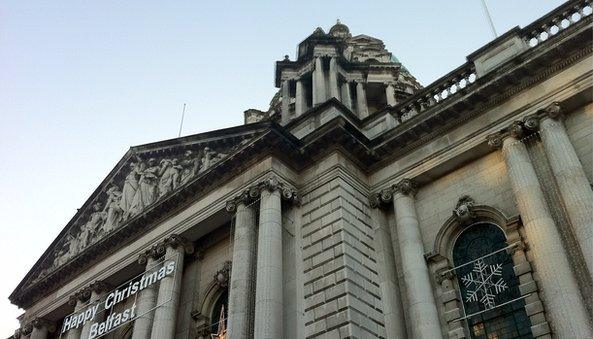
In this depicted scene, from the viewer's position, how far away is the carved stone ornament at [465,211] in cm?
1677

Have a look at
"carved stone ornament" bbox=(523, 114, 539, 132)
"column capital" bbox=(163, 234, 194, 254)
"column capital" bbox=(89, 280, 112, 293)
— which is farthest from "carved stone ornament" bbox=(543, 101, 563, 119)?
"column capital" bbox=(89, 280, 112, 293)

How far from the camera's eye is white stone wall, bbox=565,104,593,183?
1504cm

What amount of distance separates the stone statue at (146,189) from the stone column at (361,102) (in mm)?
9017

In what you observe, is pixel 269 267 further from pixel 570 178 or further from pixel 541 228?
pixel 570 178

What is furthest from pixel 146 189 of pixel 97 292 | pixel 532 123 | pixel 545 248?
pixel 545 248

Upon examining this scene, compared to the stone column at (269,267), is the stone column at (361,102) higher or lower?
higher

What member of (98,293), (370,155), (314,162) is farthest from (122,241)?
(370,155)

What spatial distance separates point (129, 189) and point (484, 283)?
16.0 metres

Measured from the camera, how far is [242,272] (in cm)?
1703

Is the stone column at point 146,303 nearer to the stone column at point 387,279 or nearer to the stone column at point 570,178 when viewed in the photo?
the stone column at point 387,279

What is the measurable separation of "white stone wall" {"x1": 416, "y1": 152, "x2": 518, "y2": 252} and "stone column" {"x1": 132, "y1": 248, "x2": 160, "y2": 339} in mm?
9817

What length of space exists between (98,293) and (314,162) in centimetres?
1130

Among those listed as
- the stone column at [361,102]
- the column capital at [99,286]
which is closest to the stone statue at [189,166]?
the column capital at [99,286]

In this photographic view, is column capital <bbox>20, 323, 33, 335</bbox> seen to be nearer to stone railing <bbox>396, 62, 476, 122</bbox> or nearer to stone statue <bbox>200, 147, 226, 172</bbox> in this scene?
stone statue <bbox>200, 147, 226, 172</bbox>
